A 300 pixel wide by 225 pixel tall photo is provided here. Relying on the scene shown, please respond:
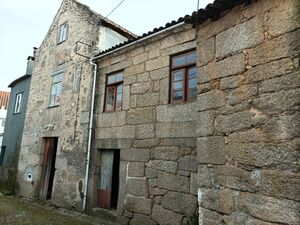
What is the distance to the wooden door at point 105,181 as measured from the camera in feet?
22.5

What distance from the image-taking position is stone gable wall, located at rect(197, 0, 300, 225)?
2396mm

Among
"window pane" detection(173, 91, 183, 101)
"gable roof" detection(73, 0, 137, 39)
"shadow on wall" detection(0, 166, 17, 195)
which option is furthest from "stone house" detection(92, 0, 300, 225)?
"shadow on wall" detection(0, 166, 17, 195)

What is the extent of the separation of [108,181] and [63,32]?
576cm

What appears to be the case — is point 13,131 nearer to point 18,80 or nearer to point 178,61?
point 18,80

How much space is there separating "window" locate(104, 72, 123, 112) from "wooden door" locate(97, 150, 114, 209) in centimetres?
115

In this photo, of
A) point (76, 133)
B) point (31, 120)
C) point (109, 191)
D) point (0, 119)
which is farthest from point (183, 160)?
point (0, 119)

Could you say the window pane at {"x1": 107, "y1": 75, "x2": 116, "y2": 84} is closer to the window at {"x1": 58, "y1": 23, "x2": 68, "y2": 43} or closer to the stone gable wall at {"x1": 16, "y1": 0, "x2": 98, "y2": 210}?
the stone gable wall at {"x1": 16, "y1": 0, "x2": 98, "y2": 210}

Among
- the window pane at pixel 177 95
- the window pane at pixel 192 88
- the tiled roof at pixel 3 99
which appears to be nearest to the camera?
the window pane at pixel 192 88

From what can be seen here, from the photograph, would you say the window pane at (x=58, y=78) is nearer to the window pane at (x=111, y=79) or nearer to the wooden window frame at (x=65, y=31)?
the wooden window frame at (x=65, y=31)

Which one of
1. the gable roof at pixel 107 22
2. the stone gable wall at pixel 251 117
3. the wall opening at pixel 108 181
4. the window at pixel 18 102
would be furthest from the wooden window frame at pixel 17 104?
the stone gable wall at pixel 251 117

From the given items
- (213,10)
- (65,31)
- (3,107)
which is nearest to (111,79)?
(65,31)

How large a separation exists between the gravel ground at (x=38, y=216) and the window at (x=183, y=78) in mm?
3224

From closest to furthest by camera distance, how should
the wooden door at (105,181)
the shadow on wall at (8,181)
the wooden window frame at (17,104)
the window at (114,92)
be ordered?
1. the wooden door at (105,181)
2. the window at (114,92)
3. the shadow on wall at (8,181)
4. the wooden window frame at (17,104)

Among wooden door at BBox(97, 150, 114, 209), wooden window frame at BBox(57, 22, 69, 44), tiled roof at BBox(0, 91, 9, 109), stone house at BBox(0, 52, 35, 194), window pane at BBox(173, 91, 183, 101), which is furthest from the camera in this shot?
tiled roof at BBox(0, 91, 9, 109)
